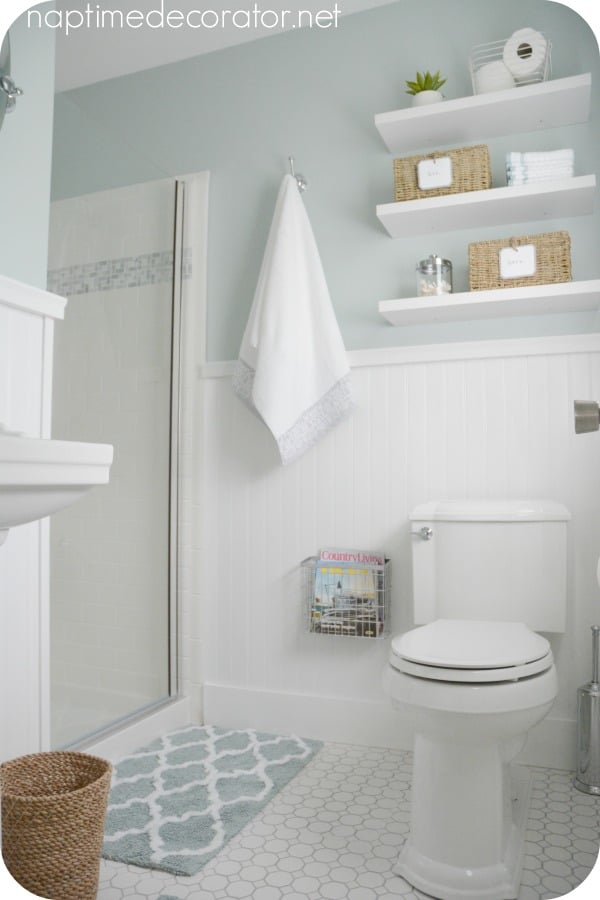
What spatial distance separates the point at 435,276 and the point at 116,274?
1.01 metres

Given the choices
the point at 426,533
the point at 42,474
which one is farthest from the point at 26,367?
the point at 426,533

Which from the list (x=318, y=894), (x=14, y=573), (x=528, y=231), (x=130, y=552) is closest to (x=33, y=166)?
(x=14, y=573)

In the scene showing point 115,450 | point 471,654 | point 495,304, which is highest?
point 495,304

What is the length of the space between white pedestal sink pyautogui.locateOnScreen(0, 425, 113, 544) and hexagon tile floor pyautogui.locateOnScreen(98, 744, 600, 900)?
0.93 meters

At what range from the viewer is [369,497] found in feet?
7.93

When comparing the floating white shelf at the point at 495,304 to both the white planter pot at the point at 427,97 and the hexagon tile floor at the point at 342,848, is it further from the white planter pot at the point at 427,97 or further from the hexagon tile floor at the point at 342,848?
the hexagon tile floor at the point at 342,848

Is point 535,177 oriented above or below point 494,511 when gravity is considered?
above

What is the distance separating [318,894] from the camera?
1.49 meters

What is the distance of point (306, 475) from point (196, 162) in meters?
1.25

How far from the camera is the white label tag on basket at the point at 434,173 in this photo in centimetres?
227

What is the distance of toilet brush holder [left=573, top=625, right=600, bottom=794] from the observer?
6.53 ft

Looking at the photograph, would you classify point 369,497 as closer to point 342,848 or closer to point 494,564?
point 494,564

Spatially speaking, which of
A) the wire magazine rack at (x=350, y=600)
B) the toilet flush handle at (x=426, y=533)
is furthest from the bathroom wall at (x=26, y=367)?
the toilet flush handle at (x=426, y=533)

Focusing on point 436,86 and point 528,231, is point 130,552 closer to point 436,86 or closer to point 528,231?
point 528,231
